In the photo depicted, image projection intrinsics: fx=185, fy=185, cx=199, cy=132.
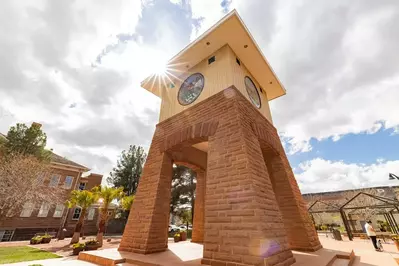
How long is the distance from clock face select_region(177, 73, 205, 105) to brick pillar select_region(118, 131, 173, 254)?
194 cm

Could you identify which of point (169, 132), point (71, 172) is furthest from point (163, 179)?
point (71, 172)

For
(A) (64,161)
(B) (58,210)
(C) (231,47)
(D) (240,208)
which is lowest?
(D) (240,208)

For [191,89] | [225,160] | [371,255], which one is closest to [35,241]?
[191,89]

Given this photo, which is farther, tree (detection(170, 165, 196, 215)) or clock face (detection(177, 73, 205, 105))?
tree (detection(170, 165, 196, 215))

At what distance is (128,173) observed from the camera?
95.3ft

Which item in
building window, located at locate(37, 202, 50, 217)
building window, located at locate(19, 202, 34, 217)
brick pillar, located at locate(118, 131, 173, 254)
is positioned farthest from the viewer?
building window, located at locate(37, 202, 50, 217)

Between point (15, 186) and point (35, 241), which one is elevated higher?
point (15, 186)

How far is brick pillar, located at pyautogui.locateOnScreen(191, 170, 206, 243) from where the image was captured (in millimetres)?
7716

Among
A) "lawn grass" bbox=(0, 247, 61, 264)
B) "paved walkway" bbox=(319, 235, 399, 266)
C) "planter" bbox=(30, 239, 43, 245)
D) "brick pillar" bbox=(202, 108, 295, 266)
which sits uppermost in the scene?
"brick pillar" bbox=(202, 108, 295, 266)

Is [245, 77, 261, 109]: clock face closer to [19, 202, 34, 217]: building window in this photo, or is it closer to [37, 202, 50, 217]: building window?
[19, 202, 34, 217]: building window

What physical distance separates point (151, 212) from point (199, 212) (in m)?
3.73

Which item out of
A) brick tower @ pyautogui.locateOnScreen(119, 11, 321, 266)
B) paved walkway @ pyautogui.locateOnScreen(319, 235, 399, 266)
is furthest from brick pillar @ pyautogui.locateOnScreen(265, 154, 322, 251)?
paved walkway @ pyautogui.locateOnScreen(319, 235, 399, 266)

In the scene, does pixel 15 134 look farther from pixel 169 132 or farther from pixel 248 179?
pixel 248 179

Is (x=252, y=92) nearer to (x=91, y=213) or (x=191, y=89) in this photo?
(x=191, y=89)
